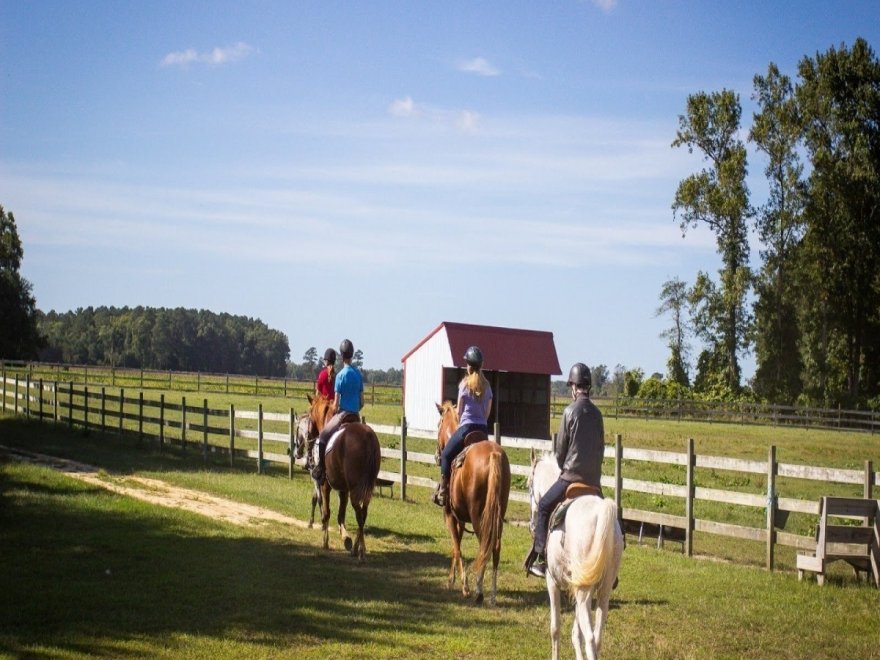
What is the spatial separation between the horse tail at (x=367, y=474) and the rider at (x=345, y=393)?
484 mm

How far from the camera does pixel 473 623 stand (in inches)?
345

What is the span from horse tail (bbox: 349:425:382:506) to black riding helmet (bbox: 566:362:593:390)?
473cm

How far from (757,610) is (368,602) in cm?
404

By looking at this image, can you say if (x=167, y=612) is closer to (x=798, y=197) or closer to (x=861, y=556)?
(x=861, y=556)

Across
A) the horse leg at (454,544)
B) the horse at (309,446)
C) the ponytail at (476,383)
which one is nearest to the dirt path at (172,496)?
the horse at (309,446)

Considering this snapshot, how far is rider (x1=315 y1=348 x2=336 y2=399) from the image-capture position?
14164mm

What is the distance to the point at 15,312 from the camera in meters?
76.7

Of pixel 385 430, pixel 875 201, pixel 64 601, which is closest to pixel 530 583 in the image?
pixel 64 601

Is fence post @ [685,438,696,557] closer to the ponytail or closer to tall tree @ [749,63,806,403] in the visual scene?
the ponytail

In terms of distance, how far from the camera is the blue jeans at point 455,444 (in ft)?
33.8

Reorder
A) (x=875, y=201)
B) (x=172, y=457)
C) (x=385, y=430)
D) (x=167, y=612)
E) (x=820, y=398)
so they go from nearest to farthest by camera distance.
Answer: (x=167, y=612) → (x=385, y=430) → (x=172, y=457) → (x=875, y=201) → (x=820, y=398)

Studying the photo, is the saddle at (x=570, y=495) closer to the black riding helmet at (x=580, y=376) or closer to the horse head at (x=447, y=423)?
the black riding helmet at (x=580, y=376)

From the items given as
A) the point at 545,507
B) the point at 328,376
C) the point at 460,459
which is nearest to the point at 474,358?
the point at 460,459

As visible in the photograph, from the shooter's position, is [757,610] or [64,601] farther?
[757,610]
